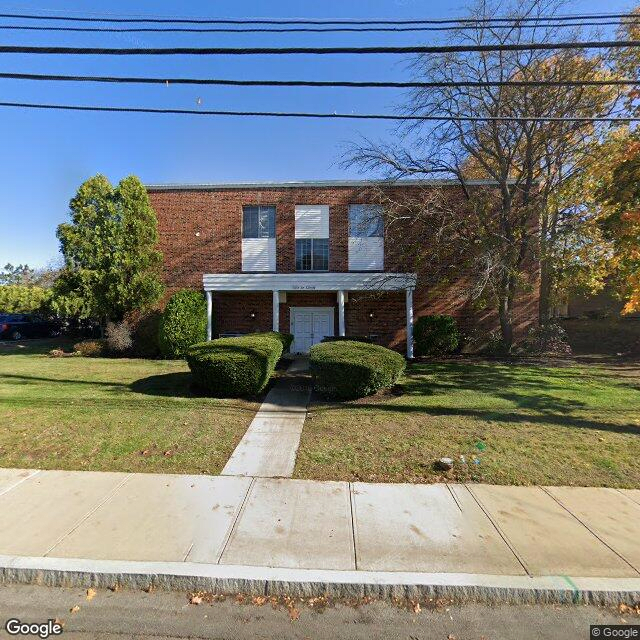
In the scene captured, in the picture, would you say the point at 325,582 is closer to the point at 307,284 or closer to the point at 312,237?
the point at 307,284

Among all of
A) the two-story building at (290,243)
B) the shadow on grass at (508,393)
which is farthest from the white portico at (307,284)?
the shadow on grass at (508,393)

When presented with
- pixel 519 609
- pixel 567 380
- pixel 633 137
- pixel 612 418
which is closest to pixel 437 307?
pixel 567 380

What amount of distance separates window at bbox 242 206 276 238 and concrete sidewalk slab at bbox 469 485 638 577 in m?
13.8

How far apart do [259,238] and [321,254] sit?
2638mm

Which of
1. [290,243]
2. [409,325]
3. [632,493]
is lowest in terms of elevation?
[632,493]

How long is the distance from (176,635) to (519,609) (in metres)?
2.31

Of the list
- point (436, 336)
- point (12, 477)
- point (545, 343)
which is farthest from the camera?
point (436, 336)

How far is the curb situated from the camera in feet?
9.37

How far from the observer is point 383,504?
4090 millimetres

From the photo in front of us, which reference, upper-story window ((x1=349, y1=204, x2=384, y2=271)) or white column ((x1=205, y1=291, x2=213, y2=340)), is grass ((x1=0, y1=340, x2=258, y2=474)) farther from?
upper-story window ((x1=349, y1=204, x2=384, y2=271))

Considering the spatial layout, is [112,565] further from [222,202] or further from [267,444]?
[222,202]

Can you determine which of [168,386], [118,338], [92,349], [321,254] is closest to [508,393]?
[168,386]

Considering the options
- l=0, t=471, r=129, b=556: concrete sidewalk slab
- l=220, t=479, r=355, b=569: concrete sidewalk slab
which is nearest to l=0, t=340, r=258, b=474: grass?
l=0, t=471, r=129, b=556: concrete sidewalk slab

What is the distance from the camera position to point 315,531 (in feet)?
11.7
